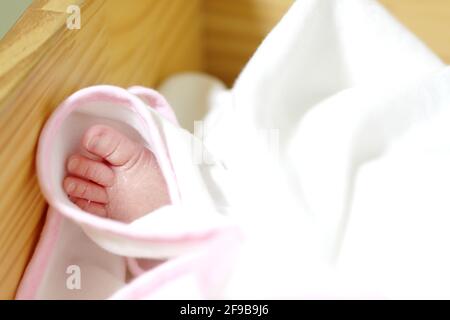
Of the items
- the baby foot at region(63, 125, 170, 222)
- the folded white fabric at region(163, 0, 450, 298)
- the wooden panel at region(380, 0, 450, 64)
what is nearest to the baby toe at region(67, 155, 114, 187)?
the baby foot at region(63, 125, 170, 222)

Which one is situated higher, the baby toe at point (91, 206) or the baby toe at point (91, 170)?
the baby toe at point (91, 170)

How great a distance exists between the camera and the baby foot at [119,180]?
0.59 m

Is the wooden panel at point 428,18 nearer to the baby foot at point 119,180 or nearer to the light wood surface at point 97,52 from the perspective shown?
the light wood surface at point 97,52

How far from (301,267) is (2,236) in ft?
0.75

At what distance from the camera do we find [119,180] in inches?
24.0

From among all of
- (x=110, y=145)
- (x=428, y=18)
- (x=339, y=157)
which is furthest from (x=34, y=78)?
(x=428, y=18)

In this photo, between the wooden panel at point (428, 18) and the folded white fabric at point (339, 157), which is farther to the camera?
the wooden panel at point (428, 18)

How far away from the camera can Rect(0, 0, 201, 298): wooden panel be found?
0.50 meters

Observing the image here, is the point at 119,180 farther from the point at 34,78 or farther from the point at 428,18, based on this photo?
the point at 428,18

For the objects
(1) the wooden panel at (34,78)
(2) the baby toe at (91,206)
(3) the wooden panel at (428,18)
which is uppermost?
(1) the wooden panel at (34,78)

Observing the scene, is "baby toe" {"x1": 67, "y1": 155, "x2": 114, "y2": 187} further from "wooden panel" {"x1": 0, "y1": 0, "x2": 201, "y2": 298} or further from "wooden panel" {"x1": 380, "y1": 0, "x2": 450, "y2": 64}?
"wooden panel" {"x1": 380, "y1": 0, "x2": 450, "y2": 64}

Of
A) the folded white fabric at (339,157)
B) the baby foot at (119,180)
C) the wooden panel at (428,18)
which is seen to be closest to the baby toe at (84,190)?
the baby foot at (119,180)

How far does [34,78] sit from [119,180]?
13cm

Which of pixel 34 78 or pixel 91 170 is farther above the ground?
pixel 34 78
